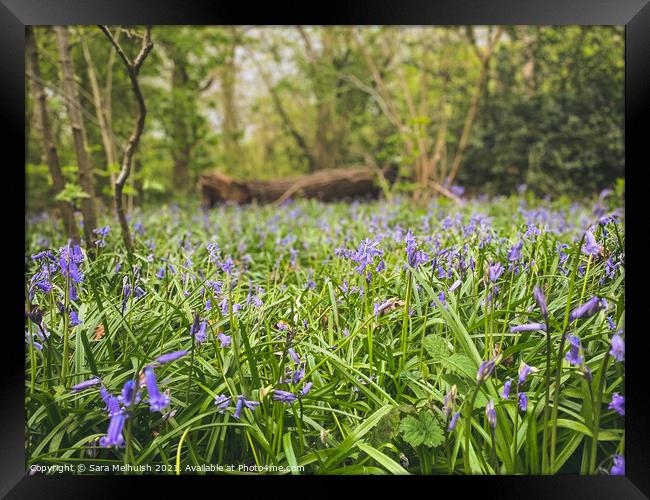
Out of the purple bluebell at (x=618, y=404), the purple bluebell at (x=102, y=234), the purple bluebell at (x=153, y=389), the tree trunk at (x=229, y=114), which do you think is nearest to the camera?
the purple bluebell at (x=153, y=389)

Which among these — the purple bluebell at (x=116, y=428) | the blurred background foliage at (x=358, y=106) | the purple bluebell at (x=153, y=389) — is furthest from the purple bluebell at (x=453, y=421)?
the blurred background foliage at (x=358, y=106)

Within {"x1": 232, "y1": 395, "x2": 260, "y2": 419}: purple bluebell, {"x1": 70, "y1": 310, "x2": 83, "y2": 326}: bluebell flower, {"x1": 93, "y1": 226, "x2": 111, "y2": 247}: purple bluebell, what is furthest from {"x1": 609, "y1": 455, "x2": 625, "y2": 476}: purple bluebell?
{"x1": 93, "y1": 226, "x2": 111, "y2": 247}: purple bluebell

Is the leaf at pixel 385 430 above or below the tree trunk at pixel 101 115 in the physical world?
below

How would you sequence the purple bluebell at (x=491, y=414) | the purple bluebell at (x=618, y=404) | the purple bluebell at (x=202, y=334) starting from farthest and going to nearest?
the purple bluebell at (x=202, y=334), the purple bluebell at (x=618, y=404), the purple bluebell at (x=491, y=414)

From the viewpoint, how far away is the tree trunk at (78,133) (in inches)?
127

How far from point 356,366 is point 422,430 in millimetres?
333

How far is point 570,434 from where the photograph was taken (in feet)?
5.55

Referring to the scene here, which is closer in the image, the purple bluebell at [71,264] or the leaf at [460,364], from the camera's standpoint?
the leaf at [460,364]

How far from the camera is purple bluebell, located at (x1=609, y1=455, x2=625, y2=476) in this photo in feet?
5.79

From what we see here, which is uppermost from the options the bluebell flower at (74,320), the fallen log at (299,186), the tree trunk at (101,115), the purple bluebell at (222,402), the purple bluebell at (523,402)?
the tree trunk at (101,115)

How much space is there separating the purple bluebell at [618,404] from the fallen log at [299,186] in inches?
190

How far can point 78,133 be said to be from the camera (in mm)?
3301

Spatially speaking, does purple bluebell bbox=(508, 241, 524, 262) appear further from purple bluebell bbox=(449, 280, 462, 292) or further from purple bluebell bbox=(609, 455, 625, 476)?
purple bluebell bbox=(609, 455, 625, 476)
